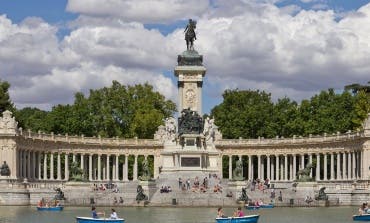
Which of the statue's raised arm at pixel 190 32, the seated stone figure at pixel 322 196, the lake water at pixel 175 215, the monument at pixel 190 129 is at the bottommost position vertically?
the lake water at pixel 175 215

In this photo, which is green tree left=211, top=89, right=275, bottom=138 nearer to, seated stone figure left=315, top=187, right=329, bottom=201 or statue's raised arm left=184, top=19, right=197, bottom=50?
statue's raised arm left=184, top=19, right=197, bottom=50

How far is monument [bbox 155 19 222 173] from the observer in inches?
4505

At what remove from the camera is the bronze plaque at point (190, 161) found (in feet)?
373

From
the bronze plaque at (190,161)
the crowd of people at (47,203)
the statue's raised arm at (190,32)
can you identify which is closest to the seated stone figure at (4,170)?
the crowd of people at (47,203)

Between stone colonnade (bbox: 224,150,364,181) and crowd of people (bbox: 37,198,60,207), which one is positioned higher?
stone colonnade (bbox: 224,150,364,181)

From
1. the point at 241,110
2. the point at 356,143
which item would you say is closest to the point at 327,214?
the point at 356,143

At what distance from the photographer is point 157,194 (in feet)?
302

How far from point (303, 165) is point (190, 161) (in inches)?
919

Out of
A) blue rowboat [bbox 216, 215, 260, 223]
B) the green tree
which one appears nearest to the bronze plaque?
the green tree

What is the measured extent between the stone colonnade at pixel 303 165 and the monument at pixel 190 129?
30.5 feet

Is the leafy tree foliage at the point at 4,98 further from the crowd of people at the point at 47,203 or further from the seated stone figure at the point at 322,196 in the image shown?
the seated stone figure at the point at 322,196

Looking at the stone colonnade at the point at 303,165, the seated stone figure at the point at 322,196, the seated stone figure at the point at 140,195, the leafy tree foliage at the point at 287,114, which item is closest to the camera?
the seated stone figure at the point at 140,195

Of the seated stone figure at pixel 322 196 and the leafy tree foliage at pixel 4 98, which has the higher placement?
the leafy tree foliage at pixel 4 98

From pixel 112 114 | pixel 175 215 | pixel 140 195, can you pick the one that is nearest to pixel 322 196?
pixel 140 195
